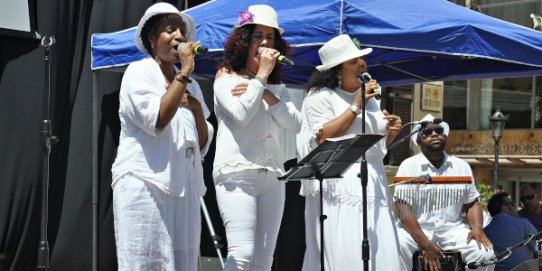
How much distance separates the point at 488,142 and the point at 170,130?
24884 mm

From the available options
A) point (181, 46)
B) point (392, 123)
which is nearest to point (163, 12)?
point (181, 46)

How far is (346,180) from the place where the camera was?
6016 mm

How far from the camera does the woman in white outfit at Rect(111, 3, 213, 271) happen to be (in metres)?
4.41

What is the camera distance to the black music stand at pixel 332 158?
5.59 m

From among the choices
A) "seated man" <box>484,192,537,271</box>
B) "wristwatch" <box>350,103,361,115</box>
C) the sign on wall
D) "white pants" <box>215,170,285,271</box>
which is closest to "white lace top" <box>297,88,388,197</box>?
"wristwatch" <box>350,103,361,115</box>

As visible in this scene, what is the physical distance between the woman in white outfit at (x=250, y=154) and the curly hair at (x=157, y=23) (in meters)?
0.75

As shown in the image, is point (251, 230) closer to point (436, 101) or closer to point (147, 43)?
point (147, 43)

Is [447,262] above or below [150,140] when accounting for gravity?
below

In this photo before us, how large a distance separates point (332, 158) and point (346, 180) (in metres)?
0.37

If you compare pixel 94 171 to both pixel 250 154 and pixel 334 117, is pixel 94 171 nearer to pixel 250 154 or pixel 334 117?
pixel 334 117

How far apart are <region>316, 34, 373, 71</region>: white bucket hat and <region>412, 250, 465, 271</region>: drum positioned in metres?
2.48

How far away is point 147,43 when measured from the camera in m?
4.84

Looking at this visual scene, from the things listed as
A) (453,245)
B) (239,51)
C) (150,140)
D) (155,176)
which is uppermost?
(239,51)

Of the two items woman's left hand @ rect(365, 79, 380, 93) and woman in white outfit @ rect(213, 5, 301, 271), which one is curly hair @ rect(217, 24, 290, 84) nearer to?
woman in white outfit @ rect(213, 5, 301, 271)
